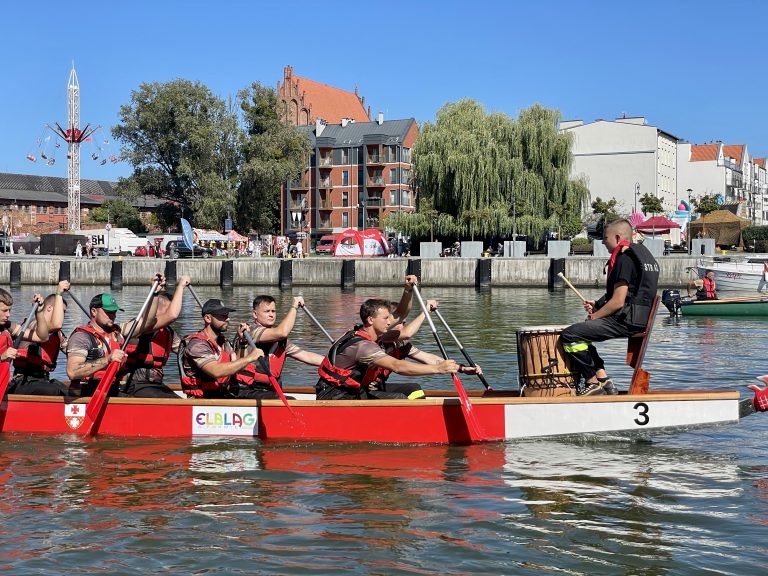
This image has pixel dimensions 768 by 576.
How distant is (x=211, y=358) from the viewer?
1005 centimetres

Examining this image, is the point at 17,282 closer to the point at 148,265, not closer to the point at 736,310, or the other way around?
the point at 148,265

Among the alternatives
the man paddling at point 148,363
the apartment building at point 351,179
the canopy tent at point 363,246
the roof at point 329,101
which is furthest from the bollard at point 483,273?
the roof at point 329,101

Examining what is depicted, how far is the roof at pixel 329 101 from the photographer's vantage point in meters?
103

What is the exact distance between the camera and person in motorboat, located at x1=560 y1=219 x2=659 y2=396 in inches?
373

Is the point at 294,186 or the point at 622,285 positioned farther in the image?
the point at 294,186

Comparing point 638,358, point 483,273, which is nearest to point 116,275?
point 483,273

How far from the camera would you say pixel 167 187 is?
6762 cm

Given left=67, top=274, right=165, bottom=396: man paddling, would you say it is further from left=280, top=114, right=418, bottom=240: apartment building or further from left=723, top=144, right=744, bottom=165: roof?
left=723, top=144, right=744, bottom=165: roof

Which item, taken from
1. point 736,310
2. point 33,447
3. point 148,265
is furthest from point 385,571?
point 148,265

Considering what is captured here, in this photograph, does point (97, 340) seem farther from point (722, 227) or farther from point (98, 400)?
point (722, 227)

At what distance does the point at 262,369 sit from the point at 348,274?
35.3 metres

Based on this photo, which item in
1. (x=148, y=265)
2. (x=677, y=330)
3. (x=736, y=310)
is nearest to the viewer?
(x=677, y=330)

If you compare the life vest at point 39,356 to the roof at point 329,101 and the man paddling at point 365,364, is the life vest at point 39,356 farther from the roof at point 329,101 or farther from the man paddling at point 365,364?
the roof at point 329,101

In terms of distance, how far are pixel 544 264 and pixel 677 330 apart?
769 inches
